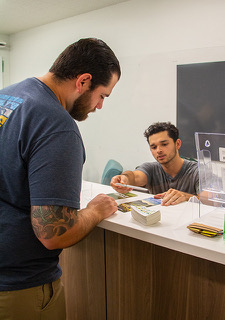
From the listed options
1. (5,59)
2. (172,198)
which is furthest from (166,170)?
(5,59)

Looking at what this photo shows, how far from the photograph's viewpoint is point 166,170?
2.48m

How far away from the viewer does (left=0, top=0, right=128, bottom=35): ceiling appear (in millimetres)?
3229

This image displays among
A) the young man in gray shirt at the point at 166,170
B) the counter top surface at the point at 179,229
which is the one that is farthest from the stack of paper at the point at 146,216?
the young man in gray shirt at the point at 166,170

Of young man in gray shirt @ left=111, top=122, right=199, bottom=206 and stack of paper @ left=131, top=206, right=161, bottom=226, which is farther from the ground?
young man in gray shirt @ left=111, top=122, right=199, bottom=206

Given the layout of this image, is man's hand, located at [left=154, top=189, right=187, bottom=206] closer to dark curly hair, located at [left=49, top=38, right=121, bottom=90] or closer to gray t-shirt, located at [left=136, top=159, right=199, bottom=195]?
gray t-shirt, located at [left=136, top=159, right=199, bottom=195]

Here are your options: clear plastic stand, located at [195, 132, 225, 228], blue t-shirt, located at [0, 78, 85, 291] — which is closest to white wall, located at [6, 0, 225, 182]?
clear plastic stand, located at [195, 132, 225, 228]

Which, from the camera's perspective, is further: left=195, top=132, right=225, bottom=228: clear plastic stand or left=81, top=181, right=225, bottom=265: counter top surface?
left=195, top=132, right=225, bottom=228: clear plastic stand

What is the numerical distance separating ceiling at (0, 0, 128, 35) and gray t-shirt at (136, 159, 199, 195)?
1918 mm

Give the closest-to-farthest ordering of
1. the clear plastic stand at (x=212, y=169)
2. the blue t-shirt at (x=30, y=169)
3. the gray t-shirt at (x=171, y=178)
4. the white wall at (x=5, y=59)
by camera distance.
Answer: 1. the blue t-shirt at (x=30, y=169)
2. the clear plastic stand at (x=212, y=169)
3. the gray t-shirt at (x=171, y=178)
4. the white wall at (x=5, y=59)

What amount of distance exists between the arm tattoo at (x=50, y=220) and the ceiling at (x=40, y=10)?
297 cm

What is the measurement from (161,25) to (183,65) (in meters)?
0.47

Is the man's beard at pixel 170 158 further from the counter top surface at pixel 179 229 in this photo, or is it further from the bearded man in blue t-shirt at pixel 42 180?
the bearded man in blue t-shirt at pixel 42 180

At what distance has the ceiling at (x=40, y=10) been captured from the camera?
323 cm

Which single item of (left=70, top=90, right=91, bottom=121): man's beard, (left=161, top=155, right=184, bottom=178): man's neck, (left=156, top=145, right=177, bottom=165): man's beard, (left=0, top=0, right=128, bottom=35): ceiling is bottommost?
(left=161, top=155, right=184, bottom=178): man's neck
